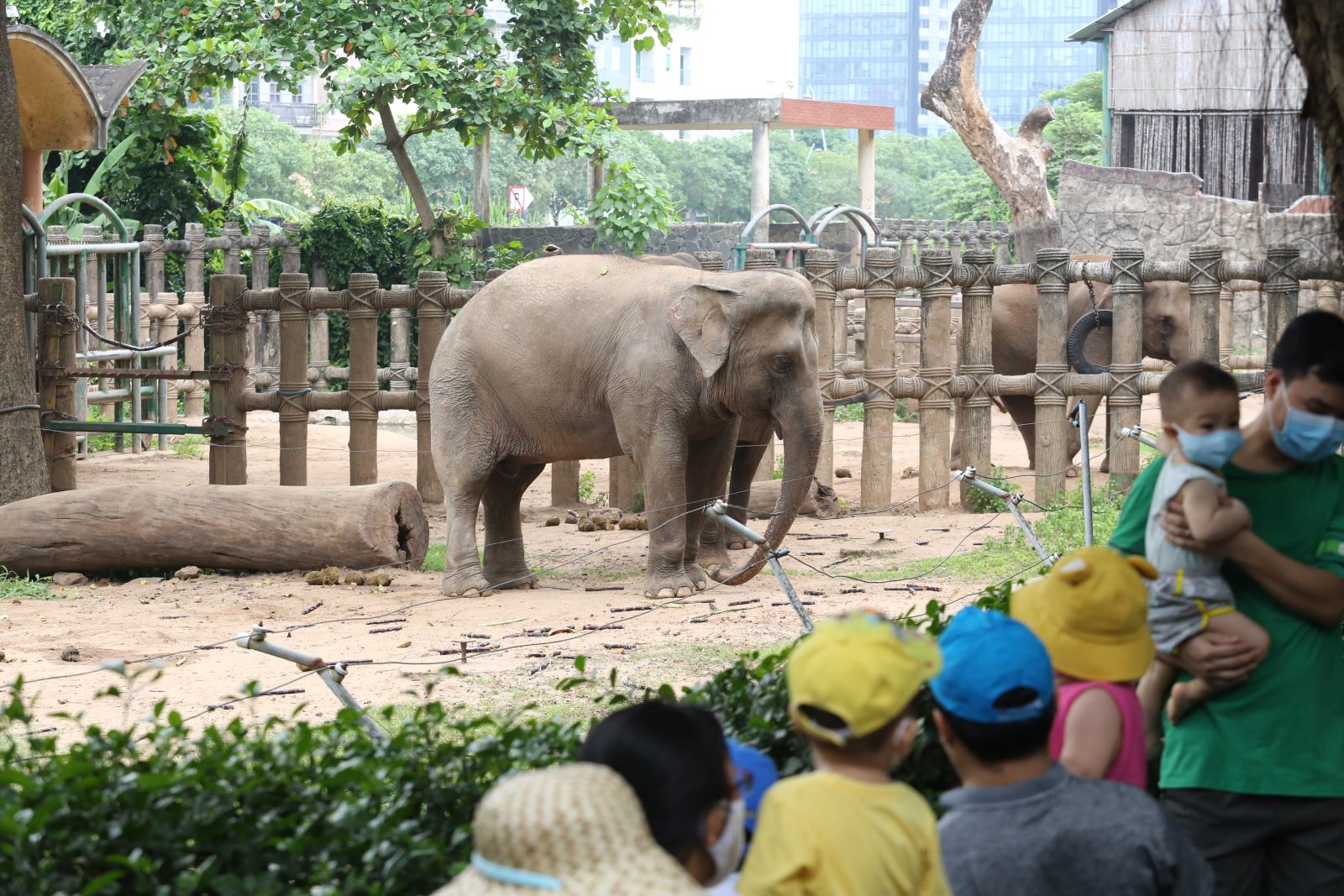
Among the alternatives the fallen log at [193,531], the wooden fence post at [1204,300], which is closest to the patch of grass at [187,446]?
the fallen log at [193,531]

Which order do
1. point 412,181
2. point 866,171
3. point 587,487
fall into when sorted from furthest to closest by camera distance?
point 866,171 < point 412,181 < point 587,487

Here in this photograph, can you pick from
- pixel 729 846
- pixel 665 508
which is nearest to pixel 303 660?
pixel 729 846

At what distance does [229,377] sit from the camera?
10742 mm

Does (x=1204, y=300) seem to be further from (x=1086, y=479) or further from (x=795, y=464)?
(x=1086, y=479)

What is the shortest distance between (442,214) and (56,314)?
298 inches

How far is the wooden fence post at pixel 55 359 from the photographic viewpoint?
11047 mm

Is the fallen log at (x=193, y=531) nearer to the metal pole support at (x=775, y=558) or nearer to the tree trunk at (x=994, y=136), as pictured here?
the metal pole support at (x=775, y=558)

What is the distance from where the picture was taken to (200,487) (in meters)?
9.48

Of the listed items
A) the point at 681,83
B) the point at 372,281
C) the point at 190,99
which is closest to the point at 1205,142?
the point at 190,99

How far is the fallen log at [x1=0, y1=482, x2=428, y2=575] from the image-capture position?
920 centimetres

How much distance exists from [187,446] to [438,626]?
8621 millimetres

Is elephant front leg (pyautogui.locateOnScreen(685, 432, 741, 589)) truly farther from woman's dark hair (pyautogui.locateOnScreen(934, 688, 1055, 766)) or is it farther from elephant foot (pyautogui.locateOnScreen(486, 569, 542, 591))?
woman's dark hair (pyautogui.locateOnScreen(934, 688, 1055, 766))

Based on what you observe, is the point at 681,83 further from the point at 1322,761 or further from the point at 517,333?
the point at 1322,761

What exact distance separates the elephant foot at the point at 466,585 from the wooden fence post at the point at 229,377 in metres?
2.47
